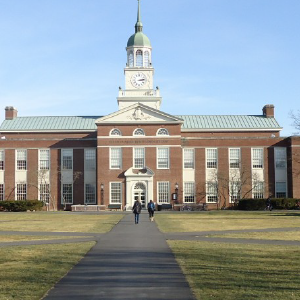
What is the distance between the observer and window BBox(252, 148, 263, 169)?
70.2 meters

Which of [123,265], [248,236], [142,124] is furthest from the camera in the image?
[142,124]

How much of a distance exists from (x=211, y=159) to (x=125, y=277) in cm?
5770

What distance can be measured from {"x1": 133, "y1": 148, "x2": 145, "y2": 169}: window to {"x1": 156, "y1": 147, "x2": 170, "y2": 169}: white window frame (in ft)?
5.65

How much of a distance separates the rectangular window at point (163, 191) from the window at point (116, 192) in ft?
15.1

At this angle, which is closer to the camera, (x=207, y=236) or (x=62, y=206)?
(x=207, y=236)

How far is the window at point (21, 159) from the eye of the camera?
7100cm

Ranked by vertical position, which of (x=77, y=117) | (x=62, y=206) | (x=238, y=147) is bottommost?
(x=62, y=206)

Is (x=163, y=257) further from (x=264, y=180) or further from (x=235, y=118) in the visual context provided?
(x=235, y=118)

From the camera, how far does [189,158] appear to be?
2773 inches

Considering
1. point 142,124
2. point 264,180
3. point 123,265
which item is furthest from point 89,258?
point 264,180

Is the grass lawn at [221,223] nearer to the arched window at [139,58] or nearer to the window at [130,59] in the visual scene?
the arched window at [139,58]

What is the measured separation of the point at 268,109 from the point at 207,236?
56.0 m

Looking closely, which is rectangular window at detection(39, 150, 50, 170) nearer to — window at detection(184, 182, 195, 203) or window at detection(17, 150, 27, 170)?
window at detection(17, 150, 27, 170)

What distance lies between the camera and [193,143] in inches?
2788
